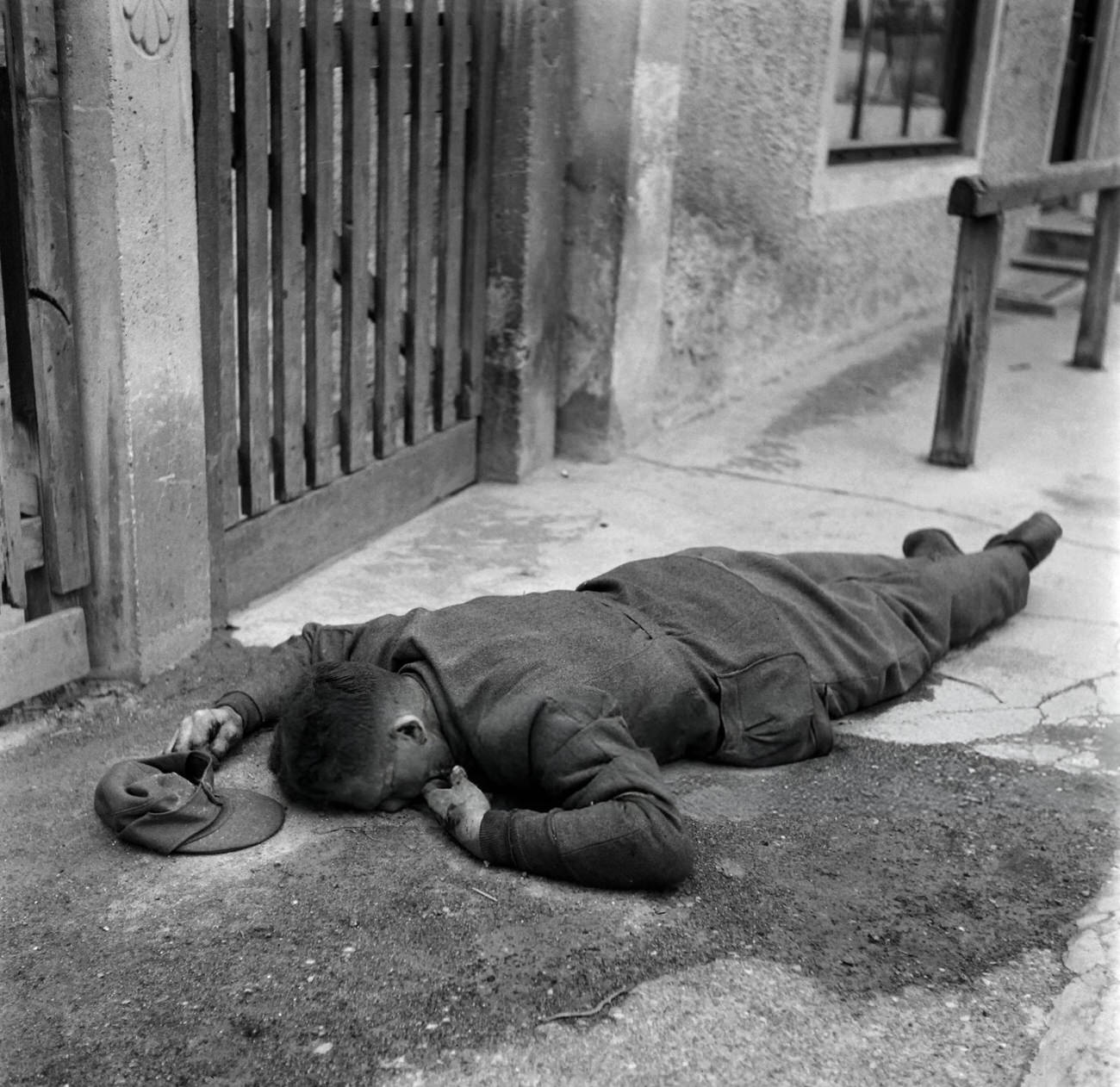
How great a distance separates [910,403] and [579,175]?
2.00 metres

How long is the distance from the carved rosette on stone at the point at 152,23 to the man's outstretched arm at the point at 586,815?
1538 millimetres

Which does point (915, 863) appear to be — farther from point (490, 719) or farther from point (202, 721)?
point (202, 721)

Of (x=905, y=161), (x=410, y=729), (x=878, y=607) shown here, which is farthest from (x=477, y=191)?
(x=905, y=161)

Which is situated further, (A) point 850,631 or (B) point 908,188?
(B) point 908,188

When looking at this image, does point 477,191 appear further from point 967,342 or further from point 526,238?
point 967,342

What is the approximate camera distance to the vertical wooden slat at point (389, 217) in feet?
12.7

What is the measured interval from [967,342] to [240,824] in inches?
131

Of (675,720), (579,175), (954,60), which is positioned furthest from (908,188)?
(675,720)

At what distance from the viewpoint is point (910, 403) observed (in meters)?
5.98

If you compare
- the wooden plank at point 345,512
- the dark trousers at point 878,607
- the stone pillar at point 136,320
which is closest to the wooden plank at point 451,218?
the wooden plank at point 345,512

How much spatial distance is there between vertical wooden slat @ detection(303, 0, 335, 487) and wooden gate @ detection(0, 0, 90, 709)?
0.92m

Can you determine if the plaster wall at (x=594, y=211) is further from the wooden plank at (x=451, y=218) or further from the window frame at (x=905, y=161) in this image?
the window frame at (x=905, y=161)

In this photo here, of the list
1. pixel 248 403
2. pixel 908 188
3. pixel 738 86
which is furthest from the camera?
pixel 908 188

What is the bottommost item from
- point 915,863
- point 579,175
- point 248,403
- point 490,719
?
point 915,863
